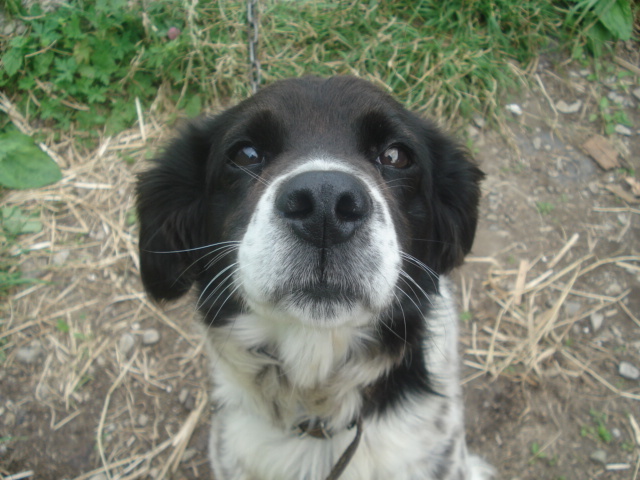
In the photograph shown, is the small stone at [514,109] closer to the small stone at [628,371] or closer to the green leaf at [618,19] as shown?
the green leaf at [618,19]

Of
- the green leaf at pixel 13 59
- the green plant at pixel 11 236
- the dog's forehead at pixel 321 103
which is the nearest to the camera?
the dog's forehead at pixel 321 103

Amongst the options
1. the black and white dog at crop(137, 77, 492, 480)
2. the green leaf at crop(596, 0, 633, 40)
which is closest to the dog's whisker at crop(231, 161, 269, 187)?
the black and white dog at crop(137, 77, 492, 480)

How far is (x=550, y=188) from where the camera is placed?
143 inches

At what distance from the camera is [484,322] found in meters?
3.26

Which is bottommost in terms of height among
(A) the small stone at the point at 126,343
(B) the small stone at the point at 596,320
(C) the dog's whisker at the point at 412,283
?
(A) the small stone at the point at 126,343

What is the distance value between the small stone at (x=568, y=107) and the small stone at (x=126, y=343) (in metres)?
3.51

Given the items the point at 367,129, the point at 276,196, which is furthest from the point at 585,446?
the point at 276,196

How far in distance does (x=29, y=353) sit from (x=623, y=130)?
14.4ft

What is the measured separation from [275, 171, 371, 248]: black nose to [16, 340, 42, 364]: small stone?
2410mm

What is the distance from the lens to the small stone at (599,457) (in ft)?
9.22

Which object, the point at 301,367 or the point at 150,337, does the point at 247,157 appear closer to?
the point at 301,367

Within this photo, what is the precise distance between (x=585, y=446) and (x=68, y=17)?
447 cm

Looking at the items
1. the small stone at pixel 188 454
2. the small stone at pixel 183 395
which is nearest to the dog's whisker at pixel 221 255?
the small stone at pixel 183 395

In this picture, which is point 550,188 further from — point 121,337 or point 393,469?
point 121,337
